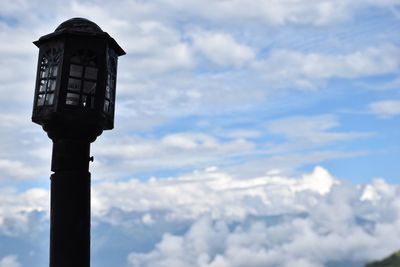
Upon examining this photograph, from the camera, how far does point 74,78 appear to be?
12375 millimetres

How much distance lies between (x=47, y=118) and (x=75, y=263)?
2979mm

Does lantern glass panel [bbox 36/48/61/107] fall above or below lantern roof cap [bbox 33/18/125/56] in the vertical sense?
below

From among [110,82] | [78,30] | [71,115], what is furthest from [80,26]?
[71,115]

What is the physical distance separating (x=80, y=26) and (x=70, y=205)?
3784 mm

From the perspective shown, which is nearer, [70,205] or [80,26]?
[70,205]

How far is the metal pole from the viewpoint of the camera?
12.2 metres

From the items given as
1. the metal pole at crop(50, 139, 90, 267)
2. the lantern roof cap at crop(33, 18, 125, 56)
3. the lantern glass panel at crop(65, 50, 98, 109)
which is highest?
the lantern roof cap at crop(33, 18, 125, 56)

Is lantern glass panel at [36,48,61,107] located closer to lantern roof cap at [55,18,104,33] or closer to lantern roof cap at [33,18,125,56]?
lantern roof cap at [33,18,125,56]

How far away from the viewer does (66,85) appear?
40.1 feet

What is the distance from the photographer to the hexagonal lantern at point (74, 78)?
482 inches

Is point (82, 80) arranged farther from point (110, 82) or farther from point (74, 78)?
point (110, 82)

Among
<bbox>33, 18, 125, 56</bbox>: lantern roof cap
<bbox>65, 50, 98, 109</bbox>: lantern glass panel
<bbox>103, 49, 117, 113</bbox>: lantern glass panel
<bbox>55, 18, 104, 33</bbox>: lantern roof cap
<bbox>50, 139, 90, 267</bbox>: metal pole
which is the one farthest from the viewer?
<bbox>103, 49, 117, 113</bbox>: lantern glass panel

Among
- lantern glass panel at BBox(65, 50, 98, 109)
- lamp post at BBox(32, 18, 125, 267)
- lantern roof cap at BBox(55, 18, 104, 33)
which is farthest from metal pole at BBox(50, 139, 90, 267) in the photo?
lantern roof cap at BBox(55, 18, 104, 33)

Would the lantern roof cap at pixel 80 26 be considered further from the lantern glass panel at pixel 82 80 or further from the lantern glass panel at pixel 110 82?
the lantern glass panel at pixel 110 82
